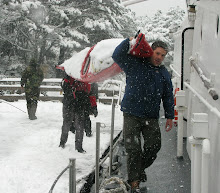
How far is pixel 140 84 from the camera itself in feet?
10.9

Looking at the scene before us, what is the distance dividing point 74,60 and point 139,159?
2724 mm

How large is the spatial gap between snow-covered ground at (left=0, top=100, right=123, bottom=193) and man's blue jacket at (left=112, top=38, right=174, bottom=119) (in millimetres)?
2058

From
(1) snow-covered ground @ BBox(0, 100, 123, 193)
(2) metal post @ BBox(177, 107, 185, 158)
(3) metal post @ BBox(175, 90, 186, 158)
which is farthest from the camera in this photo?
(1) snow-covered ground @ BBox(0, 100, 123, 193)

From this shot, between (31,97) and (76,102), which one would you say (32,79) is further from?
(76,102)

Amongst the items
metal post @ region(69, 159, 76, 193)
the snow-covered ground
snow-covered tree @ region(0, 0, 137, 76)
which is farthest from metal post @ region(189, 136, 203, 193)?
snow-covered tree @ region(0, 0, 137, 76)

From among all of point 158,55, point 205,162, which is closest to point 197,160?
point 205,162

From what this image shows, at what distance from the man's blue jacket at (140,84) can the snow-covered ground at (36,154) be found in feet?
6.75

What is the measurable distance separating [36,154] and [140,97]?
3.99m

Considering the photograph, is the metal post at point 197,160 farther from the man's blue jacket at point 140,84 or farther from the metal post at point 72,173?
the man's blue jacket at point 140,84

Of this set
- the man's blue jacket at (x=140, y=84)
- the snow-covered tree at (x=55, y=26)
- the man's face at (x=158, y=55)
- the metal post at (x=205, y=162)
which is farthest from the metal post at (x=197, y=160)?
the snow-covered tree at (x=55, y=26)

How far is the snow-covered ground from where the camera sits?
194 inches

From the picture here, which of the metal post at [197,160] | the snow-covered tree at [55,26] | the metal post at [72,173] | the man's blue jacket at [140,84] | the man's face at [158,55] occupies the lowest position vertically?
the metal post at [72,173]

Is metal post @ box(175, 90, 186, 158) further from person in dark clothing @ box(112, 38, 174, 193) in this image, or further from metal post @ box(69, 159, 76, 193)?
metal post @ box(69, 159, 76, 193)

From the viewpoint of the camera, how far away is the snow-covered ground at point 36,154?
4926 mm
